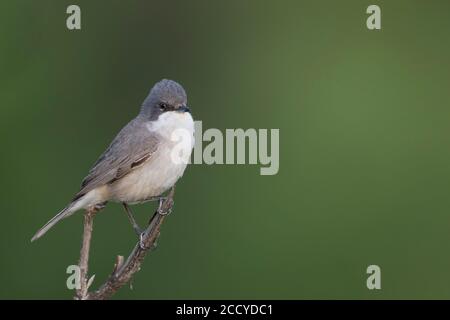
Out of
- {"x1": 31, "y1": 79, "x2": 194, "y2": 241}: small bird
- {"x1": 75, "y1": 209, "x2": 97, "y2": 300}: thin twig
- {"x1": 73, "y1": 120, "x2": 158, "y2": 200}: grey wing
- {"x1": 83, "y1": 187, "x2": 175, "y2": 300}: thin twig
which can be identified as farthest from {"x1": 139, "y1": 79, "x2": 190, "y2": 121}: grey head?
{"x1": 75, "y1": 209, "x2": 97, "y2": 300}: thin twig

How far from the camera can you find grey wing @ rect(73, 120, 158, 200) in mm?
5367

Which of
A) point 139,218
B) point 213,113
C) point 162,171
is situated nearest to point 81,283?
point 162,171

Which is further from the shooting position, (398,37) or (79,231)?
(398,37)

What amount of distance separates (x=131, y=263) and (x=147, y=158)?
109 cm

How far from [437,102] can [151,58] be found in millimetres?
2839

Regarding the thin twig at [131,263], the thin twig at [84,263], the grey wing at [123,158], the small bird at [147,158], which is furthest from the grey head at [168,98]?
the thin twig at [84,263]

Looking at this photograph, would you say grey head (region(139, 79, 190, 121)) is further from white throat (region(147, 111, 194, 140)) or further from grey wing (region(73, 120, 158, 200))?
grey wing (region(73, 120, 158, 200))

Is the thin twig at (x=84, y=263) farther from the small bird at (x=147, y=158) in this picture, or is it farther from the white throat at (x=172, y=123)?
the white throat at (x=172, y=123)

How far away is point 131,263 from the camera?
443 cm

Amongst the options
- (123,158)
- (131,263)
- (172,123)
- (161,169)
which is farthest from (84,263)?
(172,123)

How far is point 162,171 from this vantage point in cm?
526

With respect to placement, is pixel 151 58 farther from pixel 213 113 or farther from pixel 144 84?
pixel 213 113

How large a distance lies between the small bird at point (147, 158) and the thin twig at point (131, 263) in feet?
1.86

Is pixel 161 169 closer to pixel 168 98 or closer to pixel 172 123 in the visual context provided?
pixel 172 123
